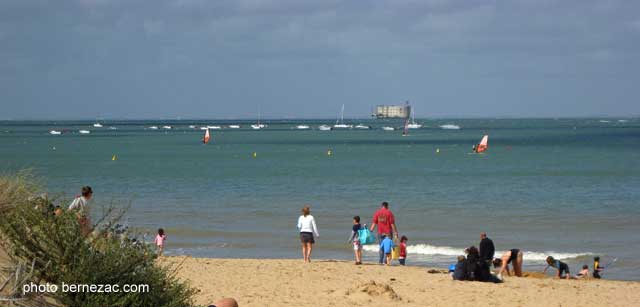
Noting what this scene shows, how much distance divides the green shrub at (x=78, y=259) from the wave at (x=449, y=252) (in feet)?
40.7

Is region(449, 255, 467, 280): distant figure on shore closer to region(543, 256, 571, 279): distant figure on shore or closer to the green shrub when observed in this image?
region(543, 256, 571, 279): distant figure on shore

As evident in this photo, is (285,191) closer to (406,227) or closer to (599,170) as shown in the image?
(406,227)

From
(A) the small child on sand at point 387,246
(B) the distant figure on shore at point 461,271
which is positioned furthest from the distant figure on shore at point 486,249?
(A) the small child on sand at point 387,246

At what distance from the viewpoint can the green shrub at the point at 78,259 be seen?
754 centimetres

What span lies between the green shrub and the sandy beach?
380 cm

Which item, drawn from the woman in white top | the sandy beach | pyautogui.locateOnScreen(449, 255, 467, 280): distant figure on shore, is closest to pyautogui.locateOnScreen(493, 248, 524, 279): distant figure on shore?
the sandy beach

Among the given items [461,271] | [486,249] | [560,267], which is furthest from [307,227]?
[560,267]

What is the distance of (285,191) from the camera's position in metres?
38.0

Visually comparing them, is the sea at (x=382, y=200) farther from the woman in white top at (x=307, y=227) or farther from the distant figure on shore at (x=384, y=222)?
the woman in white top at (x=307, y=227)

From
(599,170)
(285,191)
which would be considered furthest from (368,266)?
(599,170)

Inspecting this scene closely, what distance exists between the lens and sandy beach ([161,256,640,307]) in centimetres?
1254

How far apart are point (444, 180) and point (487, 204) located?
1295 cm

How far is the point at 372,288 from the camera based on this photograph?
12719 mm

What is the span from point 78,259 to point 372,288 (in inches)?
235
